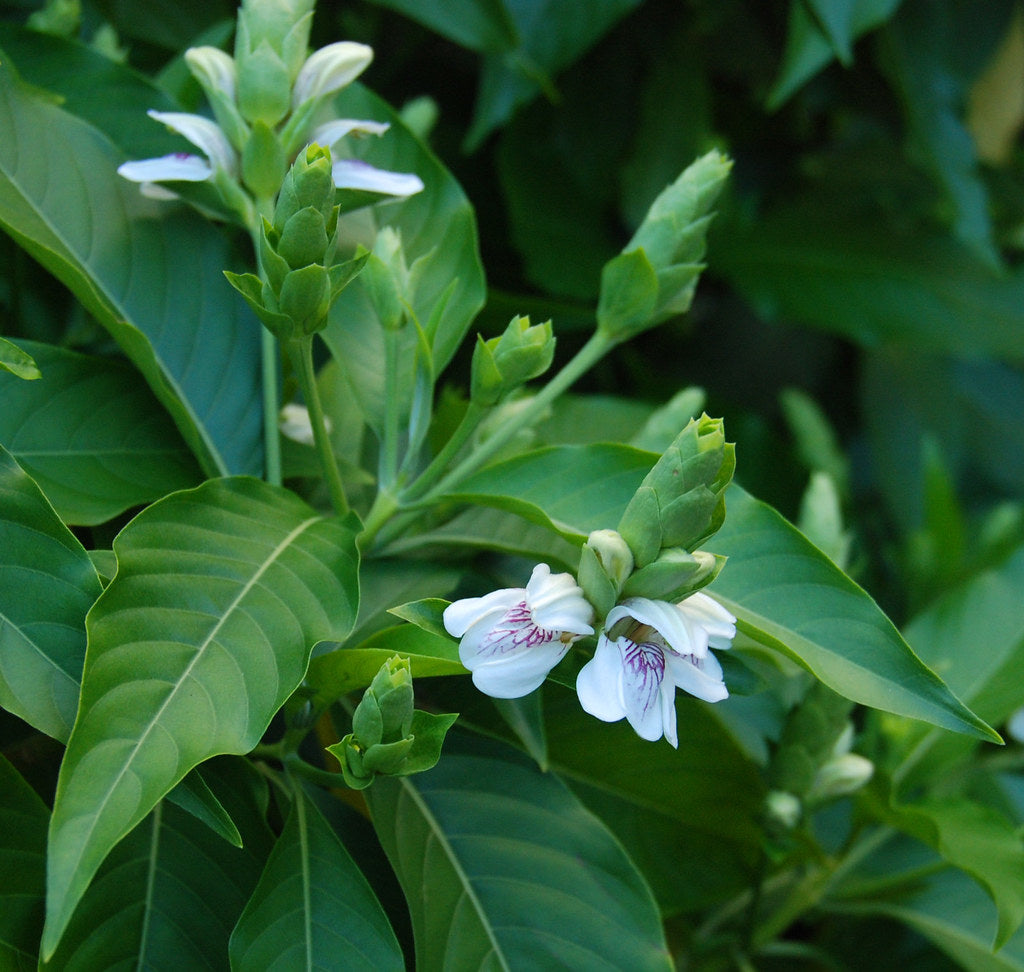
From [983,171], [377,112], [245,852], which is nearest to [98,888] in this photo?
[245,852]

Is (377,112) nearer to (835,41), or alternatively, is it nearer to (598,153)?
(835,41)

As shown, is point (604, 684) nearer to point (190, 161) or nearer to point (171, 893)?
point (171, 893)

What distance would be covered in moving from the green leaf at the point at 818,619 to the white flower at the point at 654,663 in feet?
0.13

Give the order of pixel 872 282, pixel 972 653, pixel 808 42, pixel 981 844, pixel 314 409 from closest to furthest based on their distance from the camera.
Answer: pixel 314 409
pixel 981 844
pixel 972 653
pixel 808 42
pixel 872 282

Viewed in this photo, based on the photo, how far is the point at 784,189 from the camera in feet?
4.16

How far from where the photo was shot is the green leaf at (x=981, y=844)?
53cm

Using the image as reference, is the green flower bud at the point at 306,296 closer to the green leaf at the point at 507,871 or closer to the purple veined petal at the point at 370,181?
the purple veined petal at the point at 370,181

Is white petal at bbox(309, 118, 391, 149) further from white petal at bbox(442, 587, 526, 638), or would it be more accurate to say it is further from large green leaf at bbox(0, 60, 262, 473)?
white petal at bbox(442, 587, 526, 638)

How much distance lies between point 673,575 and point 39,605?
0.81ft

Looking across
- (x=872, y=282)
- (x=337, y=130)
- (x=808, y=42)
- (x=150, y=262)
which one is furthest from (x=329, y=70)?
(x=872, y=282)

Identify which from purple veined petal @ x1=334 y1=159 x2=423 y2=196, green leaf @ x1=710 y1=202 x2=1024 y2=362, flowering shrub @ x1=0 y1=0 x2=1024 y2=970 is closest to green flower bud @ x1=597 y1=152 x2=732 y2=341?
flowering shrub @ x1=0 y1=0 x2=1024 y2=970

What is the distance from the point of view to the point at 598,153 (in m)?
1.12

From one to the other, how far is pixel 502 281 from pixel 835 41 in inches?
15.9

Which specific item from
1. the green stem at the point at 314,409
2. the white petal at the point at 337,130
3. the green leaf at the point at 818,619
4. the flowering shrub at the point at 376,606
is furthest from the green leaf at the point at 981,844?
the white petal at the point at 337,130
